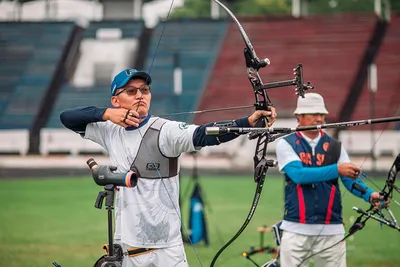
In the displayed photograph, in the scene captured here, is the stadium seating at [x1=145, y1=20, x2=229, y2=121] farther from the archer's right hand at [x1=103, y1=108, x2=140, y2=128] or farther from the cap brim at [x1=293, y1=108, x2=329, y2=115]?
the archer's right hand at [x1=103, y1=108, x2=140, y2=128]

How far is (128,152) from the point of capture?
4.65m

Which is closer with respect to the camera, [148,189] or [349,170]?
[148,189]

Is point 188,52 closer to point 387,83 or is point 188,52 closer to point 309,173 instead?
point 387,83

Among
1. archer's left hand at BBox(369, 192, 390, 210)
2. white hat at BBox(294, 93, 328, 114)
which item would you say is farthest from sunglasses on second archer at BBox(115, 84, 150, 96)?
archer's left hand at BBox(369, 192, 390, 210)

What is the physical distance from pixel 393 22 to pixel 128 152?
3395cm

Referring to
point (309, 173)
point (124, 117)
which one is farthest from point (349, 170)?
point (124, 117)

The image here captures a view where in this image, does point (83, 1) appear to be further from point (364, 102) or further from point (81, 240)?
point (81, 240)

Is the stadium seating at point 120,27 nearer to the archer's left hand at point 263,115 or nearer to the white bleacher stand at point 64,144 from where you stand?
the white bleacher stand at point 64,144

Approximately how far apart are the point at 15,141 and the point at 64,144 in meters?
1.86

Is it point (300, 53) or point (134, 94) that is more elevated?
point (300, 53)

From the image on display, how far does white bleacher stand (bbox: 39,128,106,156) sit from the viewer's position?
31.1 m

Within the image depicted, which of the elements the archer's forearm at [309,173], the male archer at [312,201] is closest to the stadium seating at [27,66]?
the male archer at [312,201]

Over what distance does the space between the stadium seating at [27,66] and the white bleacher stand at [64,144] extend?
4.59 ft

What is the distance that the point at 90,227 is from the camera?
1318 cm
